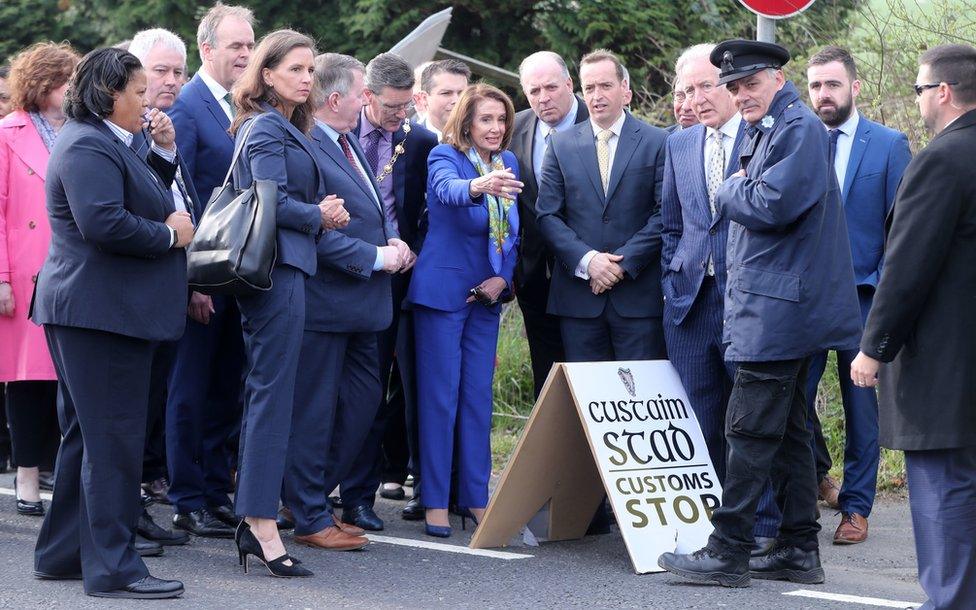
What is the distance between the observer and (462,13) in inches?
595

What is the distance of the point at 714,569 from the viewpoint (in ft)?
19.5

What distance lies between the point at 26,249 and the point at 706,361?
11.1 feet

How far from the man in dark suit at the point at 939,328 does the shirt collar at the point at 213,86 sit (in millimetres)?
3552

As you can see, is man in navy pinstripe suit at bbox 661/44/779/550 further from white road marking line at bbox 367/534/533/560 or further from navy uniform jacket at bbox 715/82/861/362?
white road marking line at bbox 367/534/533/560

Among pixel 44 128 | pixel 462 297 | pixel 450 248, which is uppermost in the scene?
pixel 44 128

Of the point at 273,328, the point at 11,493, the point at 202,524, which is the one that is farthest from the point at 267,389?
the point at 11,493

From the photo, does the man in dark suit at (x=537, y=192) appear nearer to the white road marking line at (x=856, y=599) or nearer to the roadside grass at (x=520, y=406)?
the roadside grass at (x=520, y=406)

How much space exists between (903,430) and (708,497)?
165 cm

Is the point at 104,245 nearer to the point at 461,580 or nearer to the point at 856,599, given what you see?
the point at 461,580

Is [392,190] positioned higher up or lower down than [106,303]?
higher up

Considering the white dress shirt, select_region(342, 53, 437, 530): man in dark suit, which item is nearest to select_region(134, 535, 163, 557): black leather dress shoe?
select_region(342, 53, 437, 530): man in dark suit

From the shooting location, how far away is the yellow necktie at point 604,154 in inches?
283

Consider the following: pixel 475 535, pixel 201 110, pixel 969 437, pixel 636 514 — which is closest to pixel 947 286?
pixel 969 437

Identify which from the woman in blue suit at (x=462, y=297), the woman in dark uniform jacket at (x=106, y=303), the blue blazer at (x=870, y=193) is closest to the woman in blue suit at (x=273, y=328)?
the woman in dark uniform jacket at (x=106, y=303)
